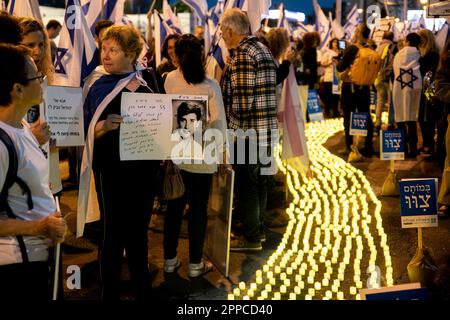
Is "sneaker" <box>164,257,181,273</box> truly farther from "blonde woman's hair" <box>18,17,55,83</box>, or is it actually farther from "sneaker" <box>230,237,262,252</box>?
"blonde woman's hair" <box>18,17,55,83</box>

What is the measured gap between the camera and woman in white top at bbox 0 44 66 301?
284 cm

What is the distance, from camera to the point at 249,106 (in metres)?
5.81

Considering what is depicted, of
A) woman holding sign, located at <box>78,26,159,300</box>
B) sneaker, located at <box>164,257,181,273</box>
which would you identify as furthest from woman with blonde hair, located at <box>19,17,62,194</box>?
sneaker, located at <box>164,257,181,273</box>

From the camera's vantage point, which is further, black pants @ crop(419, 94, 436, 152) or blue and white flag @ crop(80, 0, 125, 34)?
black pants @ crop(419, 94, 436, 152)

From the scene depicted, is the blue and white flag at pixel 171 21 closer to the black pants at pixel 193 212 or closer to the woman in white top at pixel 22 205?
the black pants at pixel 193 212

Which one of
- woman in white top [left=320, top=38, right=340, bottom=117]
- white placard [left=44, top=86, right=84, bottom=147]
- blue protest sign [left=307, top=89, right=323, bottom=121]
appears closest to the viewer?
white placard [left=44, top=86, right=84, bottom=147]

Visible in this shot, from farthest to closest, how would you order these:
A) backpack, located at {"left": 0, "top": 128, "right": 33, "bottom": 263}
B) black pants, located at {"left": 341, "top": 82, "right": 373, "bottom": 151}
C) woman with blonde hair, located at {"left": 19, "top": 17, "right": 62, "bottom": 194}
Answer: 1. black pants, located at {"left": 341, "top": 82, "right": 373, "bottom": 151}
2. woman with blonde hair, located at {"left": 19, "top": 17, "right": 62, "bottom": 194}
3. backpack, located at {"left": 0, "top": 128, "right": 33, "bottom": 263}

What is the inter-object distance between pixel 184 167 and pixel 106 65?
4.15 ft

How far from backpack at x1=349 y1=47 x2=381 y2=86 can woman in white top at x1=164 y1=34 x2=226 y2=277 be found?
5799 millimetres

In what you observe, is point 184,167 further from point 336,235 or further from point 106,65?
point 336,235

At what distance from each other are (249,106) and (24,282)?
3319mm

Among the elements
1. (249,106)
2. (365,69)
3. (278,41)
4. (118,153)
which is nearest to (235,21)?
(249,106)
